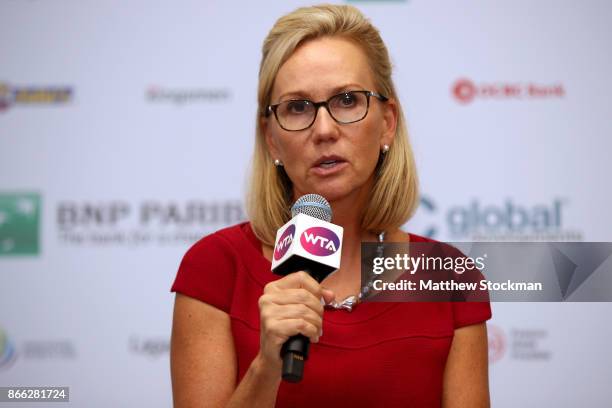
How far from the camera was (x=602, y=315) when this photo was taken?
2.78 m

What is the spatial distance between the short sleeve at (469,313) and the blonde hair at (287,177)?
0.83 ft

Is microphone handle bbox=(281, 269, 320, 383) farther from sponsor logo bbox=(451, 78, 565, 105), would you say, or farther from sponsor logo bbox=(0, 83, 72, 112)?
sponsor logo bbox=(0, 83, 72, 112)

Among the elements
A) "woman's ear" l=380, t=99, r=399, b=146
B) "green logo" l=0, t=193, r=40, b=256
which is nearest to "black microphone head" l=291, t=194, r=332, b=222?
"woman's ear" l=380, t=99, r=399, b=146

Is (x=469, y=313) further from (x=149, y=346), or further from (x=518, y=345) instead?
(x=149, y=346)

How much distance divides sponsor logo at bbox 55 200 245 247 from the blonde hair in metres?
1.20

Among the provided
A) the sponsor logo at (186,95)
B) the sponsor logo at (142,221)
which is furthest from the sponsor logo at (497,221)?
the sponsor logo at (186,95)

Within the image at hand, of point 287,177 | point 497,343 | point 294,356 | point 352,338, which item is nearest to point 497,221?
point 497,343

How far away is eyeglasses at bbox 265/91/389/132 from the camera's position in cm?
152

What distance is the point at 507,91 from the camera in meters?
2.93

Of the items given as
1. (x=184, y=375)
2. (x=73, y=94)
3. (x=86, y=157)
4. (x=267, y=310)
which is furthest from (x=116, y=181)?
(x=267, y=310)

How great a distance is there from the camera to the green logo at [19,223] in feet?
9.84

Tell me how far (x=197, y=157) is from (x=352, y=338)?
63.8 inches

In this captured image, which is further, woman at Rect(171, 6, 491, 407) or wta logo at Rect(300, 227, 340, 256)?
woman at Rect(171, 6, 491, 407)

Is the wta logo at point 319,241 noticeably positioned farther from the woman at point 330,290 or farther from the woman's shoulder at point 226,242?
the woman's shoulder at point 226,242
